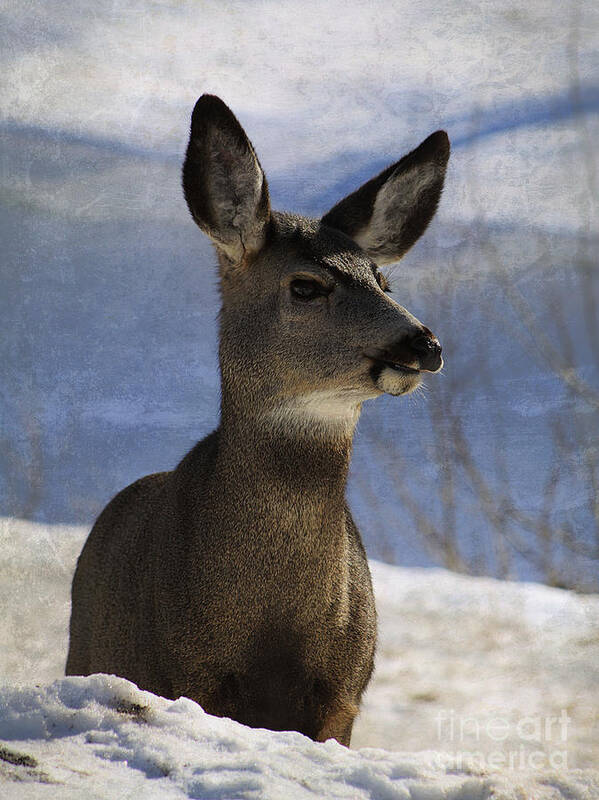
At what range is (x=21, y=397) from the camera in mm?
5965

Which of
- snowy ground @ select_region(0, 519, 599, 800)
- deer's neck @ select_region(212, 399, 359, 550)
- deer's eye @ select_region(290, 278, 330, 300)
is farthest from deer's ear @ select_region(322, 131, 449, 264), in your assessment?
snowy ground @ select_region(0, 519, 599, 800)

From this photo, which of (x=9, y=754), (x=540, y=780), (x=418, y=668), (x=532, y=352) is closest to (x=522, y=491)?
(x=532, y=352)

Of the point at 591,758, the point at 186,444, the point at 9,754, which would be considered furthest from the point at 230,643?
the point at 186,444

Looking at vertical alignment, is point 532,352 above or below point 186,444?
above

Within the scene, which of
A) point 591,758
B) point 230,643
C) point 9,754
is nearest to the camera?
point 9,754

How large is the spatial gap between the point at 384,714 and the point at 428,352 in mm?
2377

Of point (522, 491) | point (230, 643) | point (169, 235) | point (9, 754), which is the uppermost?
point (169, 235)

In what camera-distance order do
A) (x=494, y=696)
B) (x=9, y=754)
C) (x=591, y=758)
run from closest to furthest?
1. (x=9, y=754)
2. (x=591, y=758)
3. (x=494, y=696)

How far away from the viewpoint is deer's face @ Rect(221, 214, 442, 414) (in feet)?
10.4

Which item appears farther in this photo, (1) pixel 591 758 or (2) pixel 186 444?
(2) pixel 186 444

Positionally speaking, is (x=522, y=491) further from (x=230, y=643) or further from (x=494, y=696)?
(x=230, y=643)

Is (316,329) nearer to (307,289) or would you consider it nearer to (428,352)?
(307,289)

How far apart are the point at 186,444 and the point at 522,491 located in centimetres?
185

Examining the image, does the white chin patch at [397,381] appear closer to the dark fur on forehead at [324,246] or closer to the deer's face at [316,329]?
the deer's face at [316,329]
